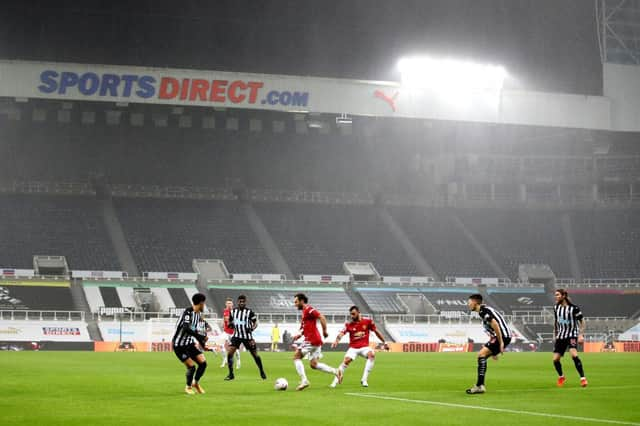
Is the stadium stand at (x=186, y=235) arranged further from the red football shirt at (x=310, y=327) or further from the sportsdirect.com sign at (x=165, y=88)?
the red football shirt at (x=310, y=327)

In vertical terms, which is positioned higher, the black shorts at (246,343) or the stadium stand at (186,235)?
the stadium stand at (186,235)

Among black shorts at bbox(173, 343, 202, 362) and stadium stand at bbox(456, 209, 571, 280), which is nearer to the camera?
black shorts at bbox(173, 343, 202, 362)

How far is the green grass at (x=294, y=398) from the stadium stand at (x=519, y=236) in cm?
4296

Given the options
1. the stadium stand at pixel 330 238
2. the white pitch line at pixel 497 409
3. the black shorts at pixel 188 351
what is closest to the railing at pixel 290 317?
the stadium stand at pixel 330 238

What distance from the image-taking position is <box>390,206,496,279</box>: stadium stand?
7150cm

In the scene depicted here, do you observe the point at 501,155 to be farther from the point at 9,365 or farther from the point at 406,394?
the point at 406,394

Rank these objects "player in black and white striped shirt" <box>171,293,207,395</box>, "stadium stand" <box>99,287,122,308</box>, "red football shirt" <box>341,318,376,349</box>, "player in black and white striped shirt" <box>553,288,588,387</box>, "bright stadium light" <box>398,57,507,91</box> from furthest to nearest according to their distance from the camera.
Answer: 1. "bright stadium light" <box>398,57,507,91</box>
2. "stadium stand" <box>99,287,122,308</box>
3. "player in black and white striped shirt" <box>553,288,588,387</box>
4. "red football shirt" <box>341,318,376,349</box>
5. "player in black and white striped shirt" <box>171,293,207,395</box>

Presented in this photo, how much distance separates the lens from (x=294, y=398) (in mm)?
19828

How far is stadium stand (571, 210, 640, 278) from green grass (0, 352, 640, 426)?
4367 centimetres

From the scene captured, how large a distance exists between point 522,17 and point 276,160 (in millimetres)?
22431

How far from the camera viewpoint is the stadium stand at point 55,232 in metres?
63.4

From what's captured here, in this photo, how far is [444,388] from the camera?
2345 cm

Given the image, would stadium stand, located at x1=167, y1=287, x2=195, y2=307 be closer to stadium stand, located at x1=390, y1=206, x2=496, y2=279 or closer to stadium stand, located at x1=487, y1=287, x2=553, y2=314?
stadium stand, located at x1=390, y1=206, x2=496, y2=279

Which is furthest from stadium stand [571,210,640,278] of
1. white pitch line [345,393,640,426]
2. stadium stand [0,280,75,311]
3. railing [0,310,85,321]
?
white pitch line [345,393,640,426]
